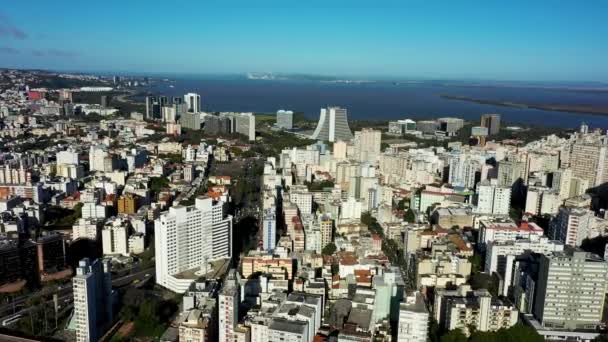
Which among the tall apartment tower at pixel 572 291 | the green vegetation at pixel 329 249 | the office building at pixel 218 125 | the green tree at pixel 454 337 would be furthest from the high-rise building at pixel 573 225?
the office building at pixel 218 125

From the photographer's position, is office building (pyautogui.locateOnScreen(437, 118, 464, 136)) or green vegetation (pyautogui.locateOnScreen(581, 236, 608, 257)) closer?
green vegetation (pyautogui.locateOnScreen(581, 236, 608, 257))

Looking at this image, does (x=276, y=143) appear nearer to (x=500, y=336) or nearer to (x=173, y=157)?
(x=173, y=157)

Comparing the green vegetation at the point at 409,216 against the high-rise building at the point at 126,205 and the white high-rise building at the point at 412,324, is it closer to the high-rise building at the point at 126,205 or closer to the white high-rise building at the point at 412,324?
the white high-rise building at the point at 412,324

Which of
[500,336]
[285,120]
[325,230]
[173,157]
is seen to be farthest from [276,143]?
[500,336]

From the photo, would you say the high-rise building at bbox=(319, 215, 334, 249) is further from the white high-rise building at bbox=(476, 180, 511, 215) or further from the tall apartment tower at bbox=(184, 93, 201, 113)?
the tall apartment tower at bbox=(184, 93, 201, 113)

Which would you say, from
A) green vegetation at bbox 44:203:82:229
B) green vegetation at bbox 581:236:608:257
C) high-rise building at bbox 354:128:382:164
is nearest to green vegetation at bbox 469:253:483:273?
green vegetation at bbox 581:236:608:257

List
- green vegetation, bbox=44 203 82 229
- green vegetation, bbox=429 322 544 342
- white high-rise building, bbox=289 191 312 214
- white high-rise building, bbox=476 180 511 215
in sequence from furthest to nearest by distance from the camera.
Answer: white high-rise building, bbox=476 180 511 215, white high-rise building, bbox=289 191 312 214, green vegetation, bbox=44 203 82 229, green vegetation, bbox=429 322 544 342
